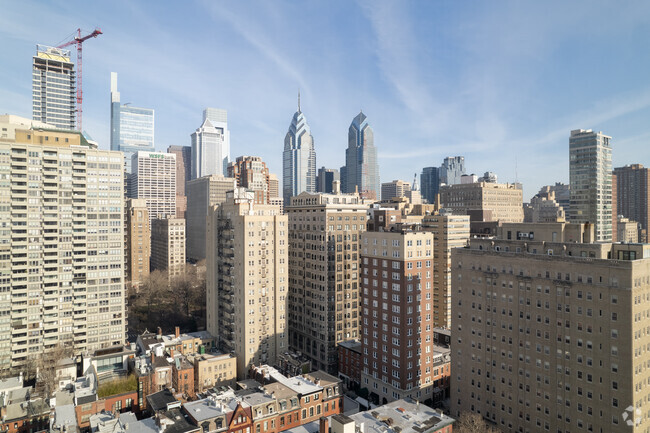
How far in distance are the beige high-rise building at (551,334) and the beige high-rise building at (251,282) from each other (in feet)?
167

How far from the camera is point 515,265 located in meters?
85.8

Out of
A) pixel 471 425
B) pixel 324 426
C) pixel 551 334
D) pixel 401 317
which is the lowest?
pixel 471 425

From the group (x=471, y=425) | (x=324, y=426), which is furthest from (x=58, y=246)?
(x=471, y=425)

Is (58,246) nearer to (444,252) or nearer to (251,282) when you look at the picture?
(251,282)

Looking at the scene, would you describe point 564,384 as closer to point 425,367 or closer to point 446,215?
point 425,367

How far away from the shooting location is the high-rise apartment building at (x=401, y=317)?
9506 centimetres

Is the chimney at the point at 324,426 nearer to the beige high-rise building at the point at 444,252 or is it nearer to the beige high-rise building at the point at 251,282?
the beige high-rise building at the point at 251,282

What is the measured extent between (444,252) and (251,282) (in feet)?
221

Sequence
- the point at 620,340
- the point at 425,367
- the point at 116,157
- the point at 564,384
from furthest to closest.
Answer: the point at 116,157 < the point at 425,367 < the point at 564,384 < the point at 620,340

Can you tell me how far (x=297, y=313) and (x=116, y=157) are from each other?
77.1m

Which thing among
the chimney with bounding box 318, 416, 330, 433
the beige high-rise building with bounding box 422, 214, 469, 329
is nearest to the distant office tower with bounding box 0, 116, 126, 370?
the chimney with bounding box 318, 416, 330, 433

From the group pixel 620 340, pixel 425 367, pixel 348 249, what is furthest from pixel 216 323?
pixel 620 340

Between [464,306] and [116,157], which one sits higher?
[116,157]

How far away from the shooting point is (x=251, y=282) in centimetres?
11725
